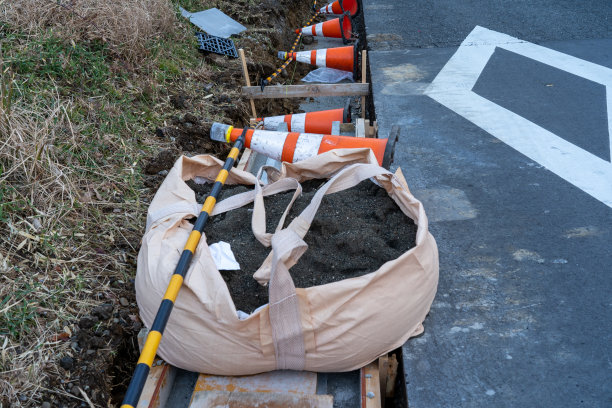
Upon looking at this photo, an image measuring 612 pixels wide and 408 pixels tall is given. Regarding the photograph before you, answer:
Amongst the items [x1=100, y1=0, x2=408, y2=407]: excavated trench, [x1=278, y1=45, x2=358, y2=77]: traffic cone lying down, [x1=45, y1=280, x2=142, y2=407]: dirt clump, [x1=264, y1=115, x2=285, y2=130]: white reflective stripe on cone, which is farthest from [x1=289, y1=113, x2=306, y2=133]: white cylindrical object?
[x1=45, y1=280, x2=142, y2=407]: dirt clump

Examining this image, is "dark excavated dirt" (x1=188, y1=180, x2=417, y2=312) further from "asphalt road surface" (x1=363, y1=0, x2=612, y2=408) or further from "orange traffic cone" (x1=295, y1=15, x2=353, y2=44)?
"orange traffic cone" (x1=295, y1=15, x2=353, y2=44)

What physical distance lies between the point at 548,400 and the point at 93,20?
4.18m

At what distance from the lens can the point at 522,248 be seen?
8.61ft

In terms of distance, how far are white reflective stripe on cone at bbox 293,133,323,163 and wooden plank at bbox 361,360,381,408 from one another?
1645mm

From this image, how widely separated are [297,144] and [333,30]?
464 cm

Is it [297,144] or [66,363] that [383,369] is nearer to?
[66,363]

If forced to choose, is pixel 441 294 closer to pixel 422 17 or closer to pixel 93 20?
pixel 93 20

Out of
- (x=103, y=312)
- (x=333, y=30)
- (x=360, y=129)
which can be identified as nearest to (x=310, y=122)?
(x=360, y=129)

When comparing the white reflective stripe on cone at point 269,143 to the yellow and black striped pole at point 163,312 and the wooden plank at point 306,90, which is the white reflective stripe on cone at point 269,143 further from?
the wooden plank at point 306,90


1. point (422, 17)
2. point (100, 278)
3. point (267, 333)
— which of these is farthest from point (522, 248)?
point (422, 17)

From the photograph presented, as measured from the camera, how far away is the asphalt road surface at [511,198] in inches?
79.2

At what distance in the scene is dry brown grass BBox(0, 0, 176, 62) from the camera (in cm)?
364

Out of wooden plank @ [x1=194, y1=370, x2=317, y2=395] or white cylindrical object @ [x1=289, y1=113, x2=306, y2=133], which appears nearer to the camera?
wooden plank @ [x1=194, y1=370, x2=317, y2=395]

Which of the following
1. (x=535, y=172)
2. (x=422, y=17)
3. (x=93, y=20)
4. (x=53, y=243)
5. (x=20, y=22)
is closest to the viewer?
(x=53, y=243)
